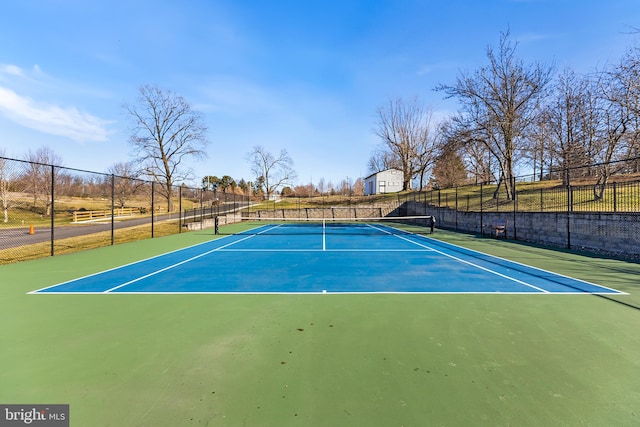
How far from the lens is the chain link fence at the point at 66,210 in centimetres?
1275

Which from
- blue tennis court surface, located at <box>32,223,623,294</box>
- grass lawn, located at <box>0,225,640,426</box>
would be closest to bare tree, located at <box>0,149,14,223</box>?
blue tennis court surface, located at <box>32,223,623,294</box>

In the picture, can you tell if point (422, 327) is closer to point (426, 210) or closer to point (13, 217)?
point (426, 210)

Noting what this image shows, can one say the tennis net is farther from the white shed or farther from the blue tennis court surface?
the white shed

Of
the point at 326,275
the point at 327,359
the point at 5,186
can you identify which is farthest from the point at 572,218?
the point at 5,186

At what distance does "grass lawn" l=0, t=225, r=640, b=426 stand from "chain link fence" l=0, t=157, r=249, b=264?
7.92m

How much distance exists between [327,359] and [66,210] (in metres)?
35.8

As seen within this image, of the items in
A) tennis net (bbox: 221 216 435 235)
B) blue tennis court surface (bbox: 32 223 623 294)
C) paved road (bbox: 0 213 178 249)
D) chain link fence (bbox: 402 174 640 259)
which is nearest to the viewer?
blue tennis court surface (bbox: 32 223 623 294)

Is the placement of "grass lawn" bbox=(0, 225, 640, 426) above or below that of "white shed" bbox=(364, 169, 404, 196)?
below

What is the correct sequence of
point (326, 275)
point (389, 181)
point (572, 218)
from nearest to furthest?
point (326, 275) → point (572, 218) → point (389, 181)

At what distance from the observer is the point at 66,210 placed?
28250 mm

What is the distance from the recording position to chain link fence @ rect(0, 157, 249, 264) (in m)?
12.7

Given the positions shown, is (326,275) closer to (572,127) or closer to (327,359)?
(327,359)

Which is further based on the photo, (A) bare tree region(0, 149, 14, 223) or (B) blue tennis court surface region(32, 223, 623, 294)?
(A) bare tree region(0, 149, 14, 223)

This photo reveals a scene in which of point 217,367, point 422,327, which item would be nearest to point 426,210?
point 422,327
